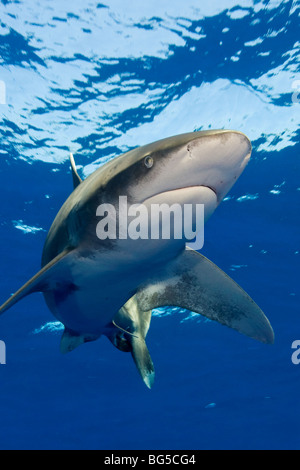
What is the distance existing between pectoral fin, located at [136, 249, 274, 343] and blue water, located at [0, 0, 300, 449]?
6622 mm

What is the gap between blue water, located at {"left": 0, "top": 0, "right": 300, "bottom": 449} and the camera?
9.03 metres

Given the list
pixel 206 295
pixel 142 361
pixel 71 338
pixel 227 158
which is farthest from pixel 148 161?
pixel 71 338

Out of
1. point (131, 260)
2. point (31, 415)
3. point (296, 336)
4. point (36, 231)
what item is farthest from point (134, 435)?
point (131, 260)

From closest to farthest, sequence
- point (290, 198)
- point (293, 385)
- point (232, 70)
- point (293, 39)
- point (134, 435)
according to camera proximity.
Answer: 1. point (293, 39)
2. point (232, 70)
3. point (290, 198)
4. point (293, 385)
5. point (134, 435)

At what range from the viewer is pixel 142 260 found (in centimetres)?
408

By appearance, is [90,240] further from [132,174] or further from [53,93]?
[53,93]

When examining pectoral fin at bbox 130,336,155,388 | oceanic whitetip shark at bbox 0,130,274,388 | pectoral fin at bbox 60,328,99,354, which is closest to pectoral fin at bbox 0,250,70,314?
oceanic whitetip shark at bbox 0,130,274,388

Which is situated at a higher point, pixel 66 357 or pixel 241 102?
pixel 241 102

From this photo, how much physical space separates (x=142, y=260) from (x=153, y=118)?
7.90 metres

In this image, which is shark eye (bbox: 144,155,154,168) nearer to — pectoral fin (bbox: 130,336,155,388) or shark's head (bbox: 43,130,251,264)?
shark's head (bbox: 43,130,251,264)

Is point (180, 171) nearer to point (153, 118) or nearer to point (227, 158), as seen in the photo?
point (227, 158)

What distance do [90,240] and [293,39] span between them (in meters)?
8.59

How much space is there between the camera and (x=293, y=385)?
32312 mm

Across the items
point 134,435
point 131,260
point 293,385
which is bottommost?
point 131,260
